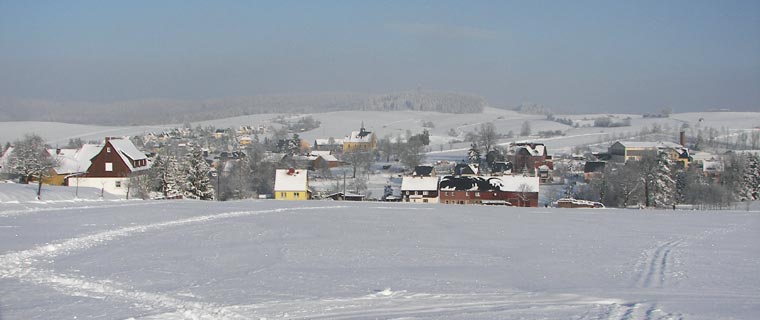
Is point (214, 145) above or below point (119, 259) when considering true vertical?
above

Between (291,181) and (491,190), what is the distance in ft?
52.8

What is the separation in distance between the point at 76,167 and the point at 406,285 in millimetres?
44342

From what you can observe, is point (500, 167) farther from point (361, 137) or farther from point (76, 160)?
point (361, 137)

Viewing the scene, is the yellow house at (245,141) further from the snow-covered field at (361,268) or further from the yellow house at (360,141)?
the snow-covered field at (361,268)

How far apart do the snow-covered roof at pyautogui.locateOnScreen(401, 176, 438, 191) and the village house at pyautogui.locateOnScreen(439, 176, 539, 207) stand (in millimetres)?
1015

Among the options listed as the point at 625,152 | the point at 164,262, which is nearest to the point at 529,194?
the point at 164,262

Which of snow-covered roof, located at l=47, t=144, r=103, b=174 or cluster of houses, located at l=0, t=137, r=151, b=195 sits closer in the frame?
cluster of houses, located at l=0, t=137, r=151, b=195

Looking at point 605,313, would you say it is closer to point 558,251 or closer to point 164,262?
point 558,251

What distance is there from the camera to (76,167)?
168ft

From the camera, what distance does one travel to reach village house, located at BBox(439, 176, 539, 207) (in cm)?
5331

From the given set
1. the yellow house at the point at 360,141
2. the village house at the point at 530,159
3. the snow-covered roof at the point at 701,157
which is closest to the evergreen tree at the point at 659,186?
the village house at the point at 530,159

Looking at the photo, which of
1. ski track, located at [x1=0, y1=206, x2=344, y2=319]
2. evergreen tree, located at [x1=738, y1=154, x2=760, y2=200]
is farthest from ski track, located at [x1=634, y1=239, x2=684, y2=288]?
evergreen tree, located at [x1=738, y1=154, x2=760, y2=200]

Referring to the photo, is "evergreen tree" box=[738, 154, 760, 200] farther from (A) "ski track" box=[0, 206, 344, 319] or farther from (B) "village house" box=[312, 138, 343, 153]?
(B) "village house" box=[312, 138, 343, 153]

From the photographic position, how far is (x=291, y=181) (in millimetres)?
52969
